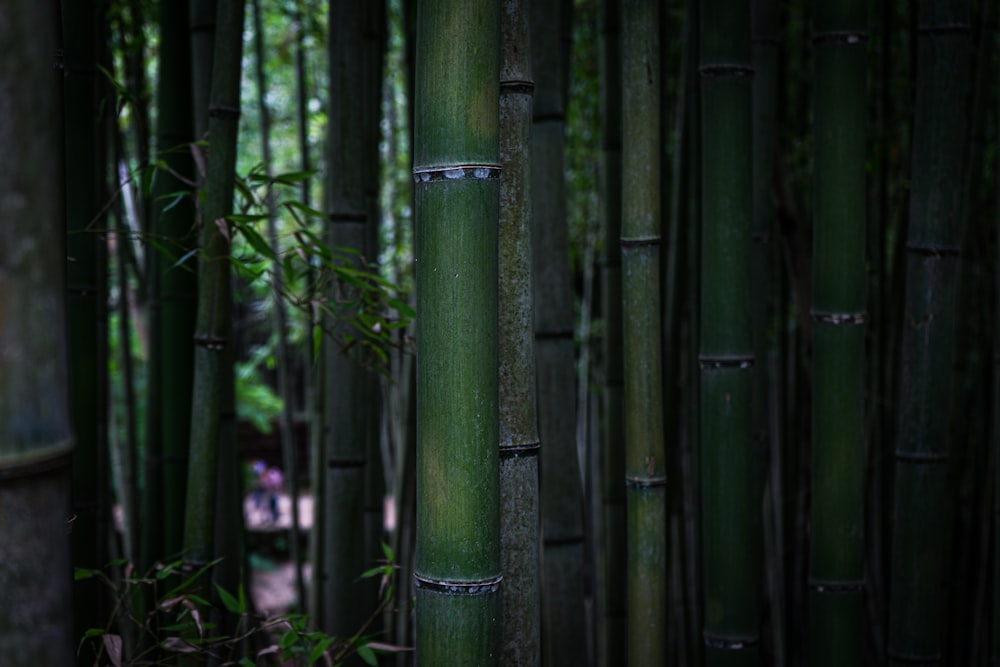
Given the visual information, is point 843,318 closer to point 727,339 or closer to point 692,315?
point 727,339

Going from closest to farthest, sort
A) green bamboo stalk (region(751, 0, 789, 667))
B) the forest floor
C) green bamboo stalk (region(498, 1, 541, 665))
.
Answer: green bamboo stalk (region(498, 1, 541, 665)) → green bamboo stalk (region(751, 0, 789, 667)) → the forest floor

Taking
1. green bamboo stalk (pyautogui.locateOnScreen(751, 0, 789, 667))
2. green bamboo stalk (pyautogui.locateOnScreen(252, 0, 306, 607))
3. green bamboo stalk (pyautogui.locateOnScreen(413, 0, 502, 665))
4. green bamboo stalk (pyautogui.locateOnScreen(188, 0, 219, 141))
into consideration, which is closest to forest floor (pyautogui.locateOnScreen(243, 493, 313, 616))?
green bamboo stalk (pyautogui.locateOnScreen(252, 0, 306, 607))

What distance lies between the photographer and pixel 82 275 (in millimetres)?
1563

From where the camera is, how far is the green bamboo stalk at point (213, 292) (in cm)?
132

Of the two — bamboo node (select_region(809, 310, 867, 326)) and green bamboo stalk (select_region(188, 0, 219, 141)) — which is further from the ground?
green bamboo stalk (select_region(188, 0, 219, 141))

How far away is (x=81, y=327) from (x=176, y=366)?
23 cm

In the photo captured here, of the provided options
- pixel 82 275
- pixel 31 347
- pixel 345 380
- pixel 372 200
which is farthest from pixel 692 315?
pixel 31 347

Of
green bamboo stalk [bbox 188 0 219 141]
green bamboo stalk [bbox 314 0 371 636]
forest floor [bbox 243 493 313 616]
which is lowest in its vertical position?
forest floor [bbox 243 493 313 616]

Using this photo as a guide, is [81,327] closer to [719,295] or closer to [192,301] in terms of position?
[192,301]

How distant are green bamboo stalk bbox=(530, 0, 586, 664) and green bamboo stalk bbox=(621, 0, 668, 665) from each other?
0.16 m

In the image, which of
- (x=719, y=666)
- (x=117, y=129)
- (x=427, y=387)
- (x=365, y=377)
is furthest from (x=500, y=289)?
(x=117, y=129)

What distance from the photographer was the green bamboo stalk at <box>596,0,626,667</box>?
2072 mm

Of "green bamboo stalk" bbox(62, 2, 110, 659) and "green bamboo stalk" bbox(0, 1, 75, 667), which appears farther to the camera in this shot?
"green bamboo stalk" bbox(62, 2, 110, 659)

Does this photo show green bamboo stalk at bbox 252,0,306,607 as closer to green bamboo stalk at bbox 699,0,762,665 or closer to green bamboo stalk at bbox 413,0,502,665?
green bamboo stalk at bbox 699,0,762,665
